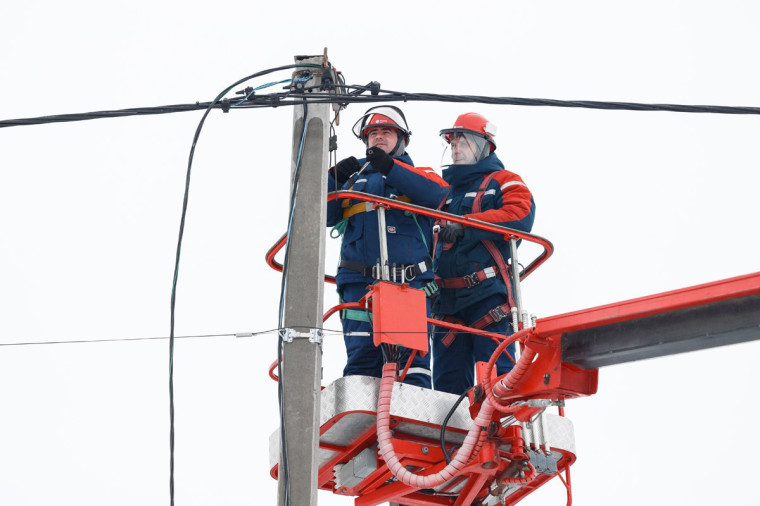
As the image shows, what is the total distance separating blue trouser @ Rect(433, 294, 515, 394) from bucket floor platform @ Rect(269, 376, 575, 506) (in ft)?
2.88

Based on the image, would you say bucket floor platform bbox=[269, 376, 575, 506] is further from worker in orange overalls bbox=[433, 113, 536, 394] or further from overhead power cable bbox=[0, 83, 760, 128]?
overhead power cable bbox=[0, 83, 760, 128]

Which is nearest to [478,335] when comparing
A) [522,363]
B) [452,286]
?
[452,286]

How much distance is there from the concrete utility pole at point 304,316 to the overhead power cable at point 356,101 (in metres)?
0.17

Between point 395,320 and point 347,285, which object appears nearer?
point 395,320

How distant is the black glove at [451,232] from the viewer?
29.6ft

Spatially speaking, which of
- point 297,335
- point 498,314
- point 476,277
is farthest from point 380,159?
point 297,335

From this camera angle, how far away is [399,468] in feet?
25.1

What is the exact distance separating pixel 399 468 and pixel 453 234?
222 centimetres

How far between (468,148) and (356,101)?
2.95 m

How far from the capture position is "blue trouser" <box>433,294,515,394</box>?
8.86 m

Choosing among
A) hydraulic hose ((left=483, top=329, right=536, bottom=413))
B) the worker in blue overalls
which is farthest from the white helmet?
hydraulic hose ((left=483, top=329, right=536, bottom=413))

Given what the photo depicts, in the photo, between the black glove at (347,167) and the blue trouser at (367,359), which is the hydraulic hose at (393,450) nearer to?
the blue trouser at (367,359)

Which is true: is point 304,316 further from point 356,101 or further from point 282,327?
point 356,101

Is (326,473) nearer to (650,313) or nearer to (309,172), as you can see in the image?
(309,172)
